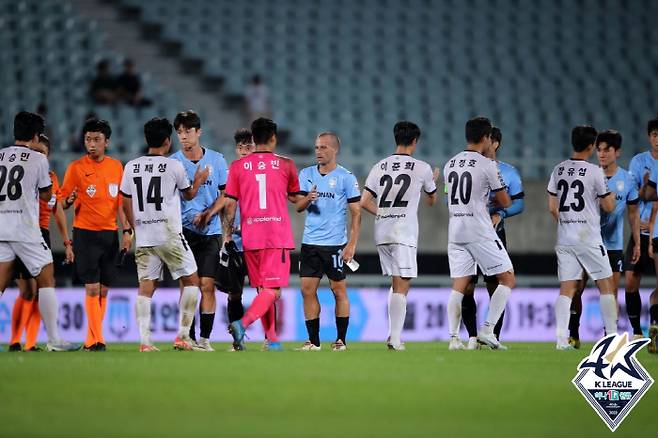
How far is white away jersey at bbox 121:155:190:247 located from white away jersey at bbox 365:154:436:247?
216 cm

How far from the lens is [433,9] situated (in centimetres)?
2750

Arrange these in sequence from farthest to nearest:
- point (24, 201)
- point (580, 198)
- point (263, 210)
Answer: point (580, 198) < point (24, 201) < point (263, 210)

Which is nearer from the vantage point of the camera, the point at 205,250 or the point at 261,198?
the point at 261,198

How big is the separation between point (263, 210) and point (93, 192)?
88.3 inches

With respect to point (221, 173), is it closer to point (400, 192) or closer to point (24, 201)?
point (400, 192)

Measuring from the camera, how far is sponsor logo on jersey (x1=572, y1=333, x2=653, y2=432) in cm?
714

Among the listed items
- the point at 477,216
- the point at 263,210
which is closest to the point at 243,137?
the point at 263,210

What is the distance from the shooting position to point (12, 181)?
1107 cm

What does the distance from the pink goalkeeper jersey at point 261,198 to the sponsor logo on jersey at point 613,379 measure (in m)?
3.73

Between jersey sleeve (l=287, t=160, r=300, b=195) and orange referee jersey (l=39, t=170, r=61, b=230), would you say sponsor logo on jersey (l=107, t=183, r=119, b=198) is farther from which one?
jersey sleeve (l=287, t=160, r=300, b=195)

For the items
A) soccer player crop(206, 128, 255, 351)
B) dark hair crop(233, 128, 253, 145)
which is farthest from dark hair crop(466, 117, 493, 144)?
dark hair crop(233, 128, 253, 145)

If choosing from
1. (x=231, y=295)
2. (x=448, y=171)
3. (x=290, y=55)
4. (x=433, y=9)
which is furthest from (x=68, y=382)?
(x=433, y=9)

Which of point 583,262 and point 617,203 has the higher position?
point 617,203

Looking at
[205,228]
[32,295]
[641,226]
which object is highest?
[205,228]
